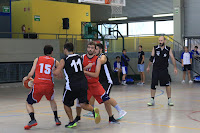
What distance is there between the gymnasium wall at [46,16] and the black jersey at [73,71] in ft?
56.6

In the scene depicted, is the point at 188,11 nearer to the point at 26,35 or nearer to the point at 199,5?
the point at 199,5

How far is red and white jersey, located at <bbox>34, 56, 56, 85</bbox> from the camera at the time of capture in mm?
8086

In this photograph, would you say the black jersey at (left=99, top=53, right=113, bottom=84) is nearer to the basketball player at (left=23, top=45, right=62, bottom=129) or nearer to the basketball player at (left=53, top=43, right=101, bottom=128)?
the basketball player at (left=53, top=43, right=101, bottom=128)

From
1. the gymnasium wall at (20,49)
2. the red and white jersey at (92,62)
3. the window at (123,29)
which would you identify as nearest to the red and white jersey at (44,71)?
the red and white jersey at (92,62)

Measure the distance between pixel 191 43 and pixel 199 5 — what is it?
261cm

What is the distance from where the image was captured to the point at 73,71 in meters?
7.75

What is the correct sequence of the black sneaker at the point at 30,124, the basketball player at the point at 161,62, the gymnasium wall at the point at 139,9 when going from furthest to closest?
the gymnasium wall at the point at 139,9 → the basketball player at the point at 161,62 → the black sneaker at the point at 30,124

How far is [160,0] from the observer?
31.5 meters

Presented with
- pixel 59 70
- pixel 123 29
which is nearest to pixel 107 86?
pixel 59 70

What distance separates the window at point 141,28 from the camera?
33969mm

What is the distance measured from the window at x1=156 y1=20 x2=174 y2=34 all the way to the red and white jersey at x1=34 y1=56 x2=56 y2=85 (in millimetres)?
25647

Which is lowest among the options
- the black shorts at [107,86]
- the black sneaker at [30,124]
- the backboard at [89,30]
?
the black sneaker at [30,124]

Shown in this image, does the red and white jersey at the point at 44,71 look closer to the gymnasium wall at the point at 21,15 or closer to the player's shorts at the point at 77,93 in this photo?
the player's shorts at the point at 77,93

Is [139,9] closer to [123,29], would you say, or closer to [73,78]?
[123,29]
